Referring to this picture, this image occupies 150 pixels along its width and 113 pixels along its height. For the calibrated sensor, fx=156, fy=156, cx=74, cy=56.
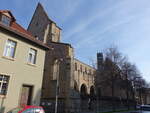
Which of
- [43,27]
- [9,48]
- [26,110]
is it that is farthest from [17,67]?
[43,27]

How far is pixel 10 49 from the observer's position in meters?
16.4

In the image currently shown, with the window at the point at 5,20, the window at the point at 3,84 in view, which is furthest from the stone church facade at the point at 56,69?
the window at the point at 3,84

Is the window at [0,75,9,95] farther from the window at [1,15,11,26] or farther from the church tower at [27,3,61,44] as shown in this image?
the church tower at [27,3,61,44]

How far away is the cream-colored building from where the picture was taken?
50.0ft

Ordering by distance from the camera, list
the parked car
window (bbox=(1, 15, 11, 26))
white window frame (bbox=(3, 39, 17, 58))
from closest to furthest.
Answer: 1. the parked car
2. white window frame (bbox=(3, 39, 17, 58))
3. window (bbox=(1, 15, 11, 26))

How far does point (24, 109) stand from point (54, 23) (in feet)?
108

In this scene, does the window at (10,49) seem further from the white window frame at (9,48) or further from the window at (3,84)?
the window at (3,84)

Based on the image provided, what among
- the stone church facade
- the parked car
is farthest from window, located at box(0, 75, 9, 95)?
the stone church facade

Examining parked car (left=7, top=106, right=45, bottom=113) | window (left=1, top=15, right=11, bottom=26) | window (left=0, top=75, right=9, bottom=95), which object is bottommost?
parked car (left=7, top=106, right=45, bottom=113)

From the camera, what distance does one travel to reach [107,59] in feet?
116

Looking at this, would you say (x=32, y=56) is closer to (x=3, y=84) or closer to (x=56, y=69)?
(x=3, y=84)

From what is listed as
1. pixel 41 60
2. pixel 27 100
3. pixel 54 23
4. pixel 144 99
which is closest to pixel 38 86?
pixel 27 100

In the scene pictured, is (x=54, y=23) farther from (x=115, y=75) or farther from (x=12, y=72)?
(x=12, y=72)

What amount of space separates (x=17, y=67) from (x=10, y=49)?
2.03 m
